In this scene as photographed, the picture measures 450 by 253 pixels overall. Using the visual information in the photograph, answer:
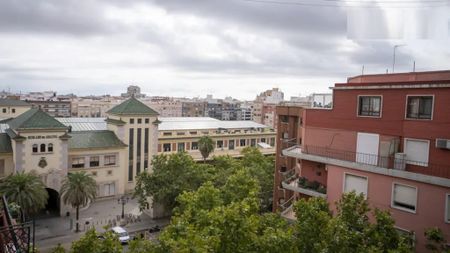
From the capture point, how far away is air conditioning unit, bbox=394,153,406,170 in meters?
17.6

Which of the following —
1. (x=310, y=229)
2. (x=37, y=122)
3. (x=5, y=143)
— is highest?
(x=37, y=122)

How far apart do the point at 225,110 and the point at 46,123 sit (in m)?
111

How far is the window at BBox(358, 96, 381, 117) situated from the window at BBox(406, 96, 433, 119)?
1.51m

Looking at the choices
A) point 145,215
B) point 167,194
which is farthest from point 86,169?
point 167,194

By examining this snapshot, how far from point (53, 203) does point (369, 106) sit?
38.6 m

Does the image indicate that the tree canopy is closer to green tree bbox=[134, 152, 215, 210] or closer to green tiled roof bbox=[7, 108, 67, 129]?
green tree bbox=[134, 152, 215, 210]

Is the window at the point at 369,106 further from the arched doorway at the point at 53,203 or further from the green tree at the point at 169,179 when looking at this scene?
the arched doorway at the point at 53,203

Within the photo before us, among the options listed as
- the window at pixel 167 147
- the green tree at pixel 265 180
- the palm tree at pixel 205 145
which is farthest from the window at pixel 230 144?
the green tree at pixel 265 180

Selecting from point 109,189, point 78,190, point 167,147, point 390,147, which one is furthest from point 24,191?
point 390,147

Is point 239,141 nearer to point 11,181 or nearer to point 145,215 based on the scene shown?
point 145,215

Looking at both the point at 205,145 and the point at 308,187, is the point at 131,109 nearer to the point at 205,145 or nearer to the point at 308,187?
the point at 205,145

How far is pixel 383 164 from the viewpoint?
59.8 feet

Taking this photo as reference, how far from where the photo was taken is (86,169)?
46.2 meters

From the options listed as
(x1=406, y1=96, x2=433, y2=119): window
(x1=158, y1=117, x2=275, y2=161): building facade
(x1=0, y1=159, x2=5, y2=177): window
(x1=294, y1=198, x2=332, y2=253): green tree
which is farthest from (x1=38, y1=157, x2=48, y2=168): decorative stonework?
(x1=406, y1=96, x2=433, y2=119): window
